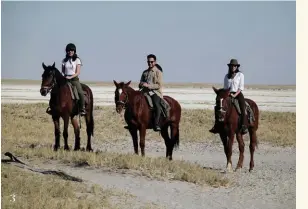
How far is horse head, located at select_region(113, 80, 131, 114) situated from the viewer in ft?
40.8

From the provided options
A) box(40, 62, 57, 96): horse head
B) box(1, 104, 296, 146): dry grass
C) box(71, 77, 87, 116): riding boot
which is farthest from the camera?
box(1, 104, 296, 146): dry grass

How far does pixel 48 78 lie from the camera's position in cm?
1300

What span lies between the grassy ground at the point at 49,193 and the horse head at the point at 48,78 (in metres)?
3.12

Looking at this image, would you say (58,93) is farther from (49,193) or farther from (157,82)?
(49,193)

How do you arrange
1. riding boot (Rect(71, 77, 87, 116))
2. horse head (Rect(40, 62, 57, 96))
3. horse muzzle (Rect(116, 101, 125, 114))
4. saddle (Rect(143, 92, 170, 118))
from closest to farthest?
horse muzzle (Rect(116, 101, 125, 114)), horse head (Rect(40, 62, 57, 96)), saddle (Rect(143, 92, 170, 118)), riding boot (Rect(71, 77, 87, 116))

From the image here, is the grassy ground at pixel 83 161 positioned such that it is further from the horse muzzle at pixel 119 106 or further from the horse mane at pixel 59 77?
the horse mane at pixel 59 77

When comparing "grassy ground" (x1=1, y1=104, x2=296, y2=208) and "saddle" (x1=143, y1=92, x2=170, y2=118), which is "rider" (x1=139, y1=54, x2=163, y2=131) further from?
"grassy ground" (x1=1, y1=104, x2=296, y2=208)

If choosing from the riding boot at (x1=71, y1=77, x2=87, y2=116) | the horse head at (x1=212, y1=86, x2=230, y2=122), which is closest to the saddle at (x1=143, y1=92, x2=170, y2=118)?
the horse head at (x1=212, y1=86, x2=230, y2=122)

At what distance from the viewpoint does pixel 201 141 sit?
20.4 m

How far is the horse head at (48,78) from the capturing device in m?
12.9

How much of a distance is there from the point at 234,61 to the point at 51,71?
14.4 ft

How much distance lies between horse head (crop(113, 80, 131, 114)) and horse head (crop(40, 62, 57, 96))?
5.36 feet
